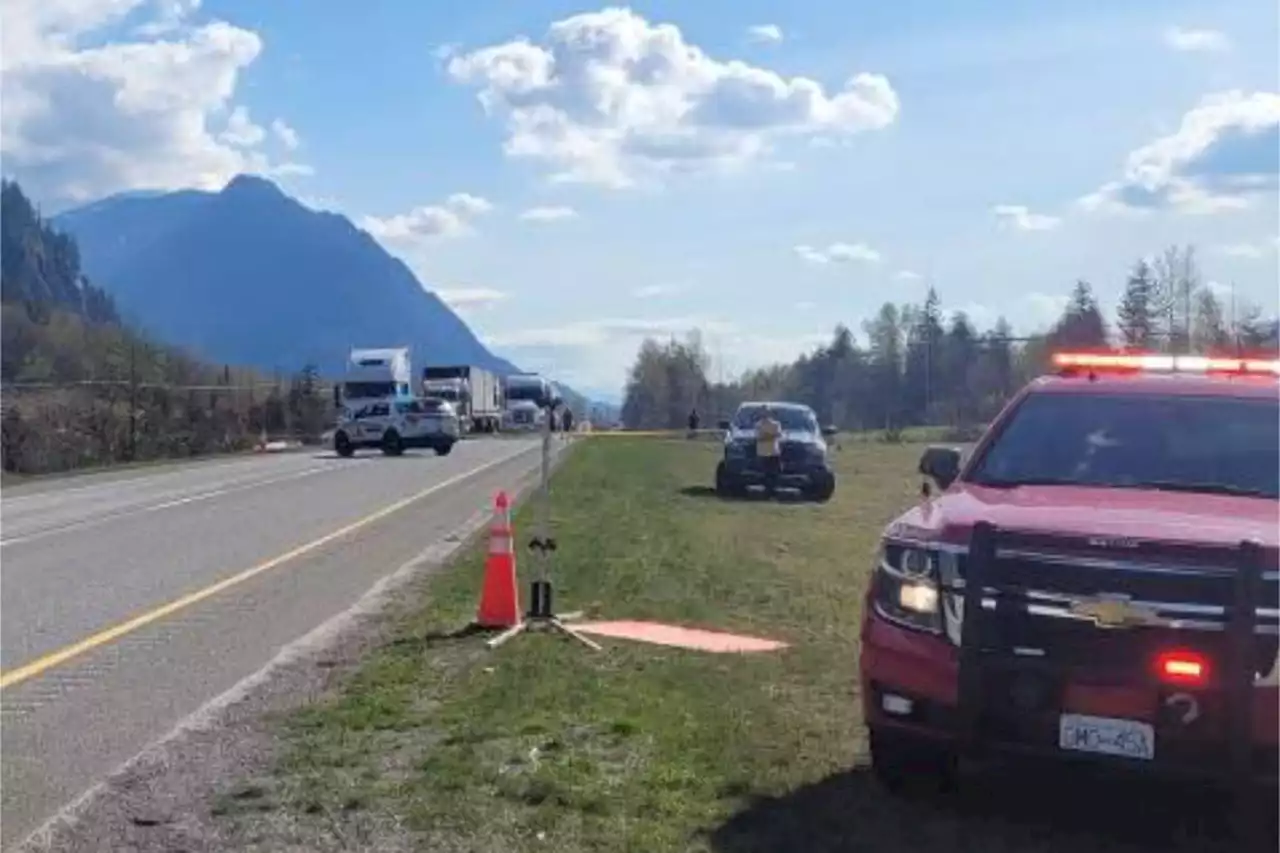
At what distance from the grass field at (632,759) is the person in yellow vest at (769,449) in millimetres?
17003

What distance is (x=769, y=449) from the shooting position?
104 feet

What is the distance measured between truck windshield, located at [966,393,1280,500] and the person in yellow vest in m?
23.5

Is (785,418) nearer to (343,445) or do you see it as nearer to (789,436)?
(789,436)

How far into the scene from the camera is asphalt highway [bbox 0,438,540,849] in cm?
902

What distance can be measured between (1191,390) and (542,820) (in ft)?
10.9

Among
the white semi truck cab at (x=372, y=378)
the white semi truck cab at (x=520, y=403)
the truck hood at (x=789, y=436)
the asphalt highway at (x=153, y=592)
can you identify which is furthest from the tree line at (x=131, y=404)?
the truck hood at (x=789, y=436)

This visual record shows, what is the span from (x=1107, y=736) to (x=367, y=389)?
5778 cm

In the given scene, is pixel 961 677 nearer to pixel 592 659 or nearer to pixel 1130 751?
pixel 1130 751

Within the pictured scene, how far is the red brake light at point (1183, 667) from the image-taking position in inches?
234

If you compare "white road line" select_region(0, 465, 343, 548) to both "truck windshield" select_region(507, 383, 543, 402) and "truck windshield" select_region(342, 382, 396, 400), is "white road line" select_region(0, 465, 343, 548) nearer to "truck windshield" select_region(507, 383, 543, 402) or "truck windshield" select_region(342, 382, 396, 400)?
"truck windshield" select_region(342, 382, 396, 400)

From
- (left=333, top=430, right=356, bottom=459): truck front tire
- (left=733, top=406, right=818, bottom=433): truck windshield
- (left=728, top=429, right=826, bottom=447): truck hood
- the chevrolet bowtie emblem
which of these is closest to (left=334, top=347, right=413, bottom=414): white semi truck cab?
(left=333, top=430, right=356, bottom=459): truck front tire

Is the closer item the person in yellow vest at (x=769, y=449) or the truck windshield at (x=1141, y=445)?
→ the truck windshield at (x=1141, y=445)

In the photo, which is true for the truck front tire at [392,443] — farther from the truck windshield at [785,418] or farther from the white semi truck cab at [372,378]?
the truck windshield at [785,418]

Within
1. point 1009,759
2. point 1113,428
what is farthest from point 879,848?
point 1113,428
